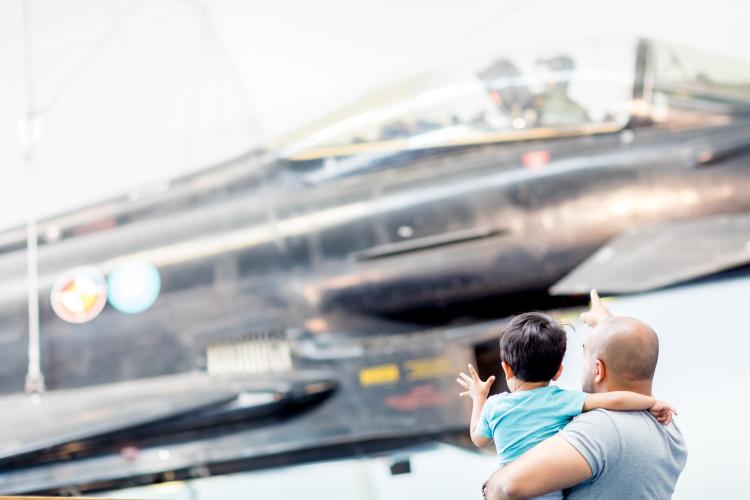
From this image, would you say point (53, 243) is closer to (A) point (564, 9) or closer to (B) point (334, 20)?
(B) point (334, 20)

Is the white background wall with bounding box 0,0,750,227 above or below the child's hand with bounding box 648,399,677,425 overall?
above

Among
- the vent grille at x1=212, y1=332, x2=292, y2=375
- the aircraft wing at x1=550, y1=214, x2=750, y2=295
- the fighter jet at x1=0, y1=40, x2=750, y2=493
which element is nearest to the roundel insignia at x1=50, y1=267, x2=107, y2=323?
the fighter jet at x1=0, y1=40, x2=750, y2=493

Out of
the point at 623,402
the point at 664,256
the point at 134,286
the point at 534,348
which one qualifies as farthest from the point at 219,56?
the point at 623,402

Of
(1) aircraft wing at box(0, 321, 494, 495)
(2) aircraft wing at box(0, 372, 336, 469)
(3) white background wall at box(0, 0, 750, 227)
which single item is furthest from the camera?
(3) white background wall at box(0, 0, 750, 227)

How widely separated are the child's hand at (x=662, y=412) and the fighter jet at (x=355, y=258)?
1.33 metres

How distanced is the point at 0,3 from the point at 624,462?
321 cm

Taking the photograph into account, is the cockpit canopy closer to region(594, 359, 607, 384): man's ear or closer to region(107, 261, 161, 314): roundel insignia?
region(107, 261, 161, 314): roundel insignia

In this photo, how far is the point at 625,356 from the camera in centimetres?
106

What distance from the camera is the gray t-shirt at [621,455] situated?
987 mm

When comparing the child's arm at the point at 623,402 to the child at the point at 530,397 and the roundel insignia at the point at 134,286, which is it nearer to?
the child at the point at 530,397

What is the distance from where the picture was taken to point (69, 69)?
11.3ft

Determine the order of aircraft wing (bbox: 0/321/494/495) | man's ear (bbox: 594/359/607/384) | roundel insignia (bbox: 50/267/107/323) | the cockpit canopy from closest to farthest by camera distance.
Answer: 1. man's ear (bbox: 594/359/607/384)
2. aircraft wing (bbox: 0/321/494/495)
3. the cockpit canopy
4. roundel insignia (bbox: 50/267/107/323)

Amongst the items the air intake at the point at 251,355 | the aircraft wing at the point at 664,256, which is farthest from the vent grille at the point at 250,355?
the aircraft wing at the point at 664,256

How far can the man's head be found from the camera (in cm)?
106
